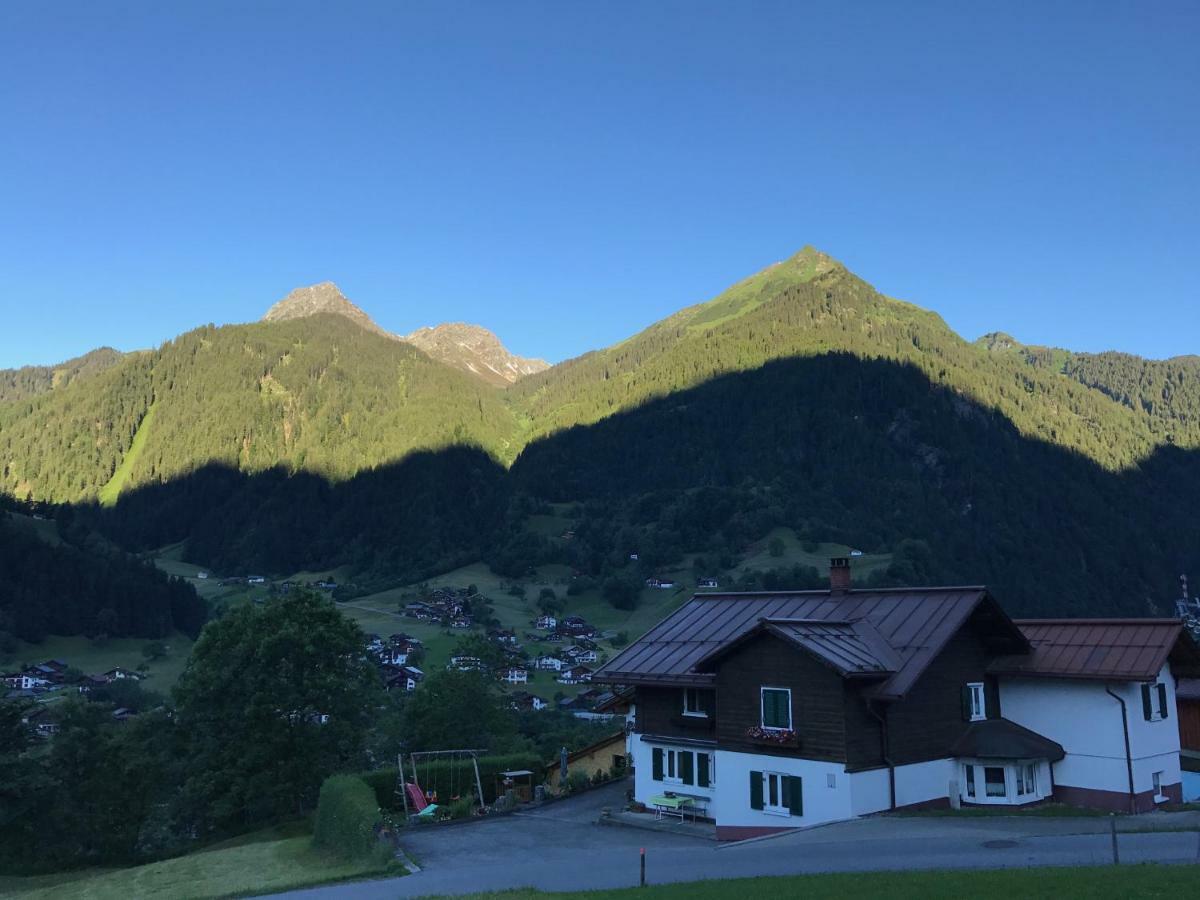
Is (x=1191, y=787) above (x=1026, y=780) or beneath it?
beneath

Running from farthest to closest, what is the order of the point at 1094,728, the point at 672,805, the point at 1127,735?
the point at 672,805, the point at 1094,728, the point at 1127,735

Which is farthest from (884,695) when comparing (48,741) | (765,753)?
(48,741)

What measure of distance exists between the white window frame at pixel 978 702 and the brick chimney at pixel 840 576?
6.14m

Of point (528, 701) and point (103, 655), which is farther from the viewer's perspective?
point (103, 655)

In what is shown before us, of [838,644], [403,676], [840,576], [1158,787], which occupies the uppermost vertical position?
[840,576]

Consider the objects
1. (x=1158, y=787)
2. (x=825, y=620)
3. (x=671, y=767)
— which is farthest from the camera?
(x=671, y=767)

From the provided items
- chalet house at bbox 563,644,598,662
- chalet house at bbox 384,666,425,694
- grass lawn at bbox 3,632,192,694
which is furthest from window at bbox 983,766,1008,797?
grass lawn at bbox 3,632,192,694

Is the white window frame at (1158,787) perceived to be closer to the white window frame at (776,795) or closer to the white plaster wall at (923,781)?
the white plaster wall at (923,781)

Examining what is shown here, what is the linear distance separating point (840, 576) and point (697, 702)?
8146 mm

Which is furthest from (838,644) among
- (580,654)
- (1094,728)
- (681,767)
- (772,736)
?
(580,654)

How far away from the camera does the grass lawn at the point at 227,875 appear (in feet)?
89.0

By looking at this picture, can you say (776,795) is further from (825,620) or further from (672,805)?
(825,620)

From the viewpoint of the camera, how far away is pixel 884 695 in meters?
28.0

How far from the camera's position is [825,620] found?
3256 cm
